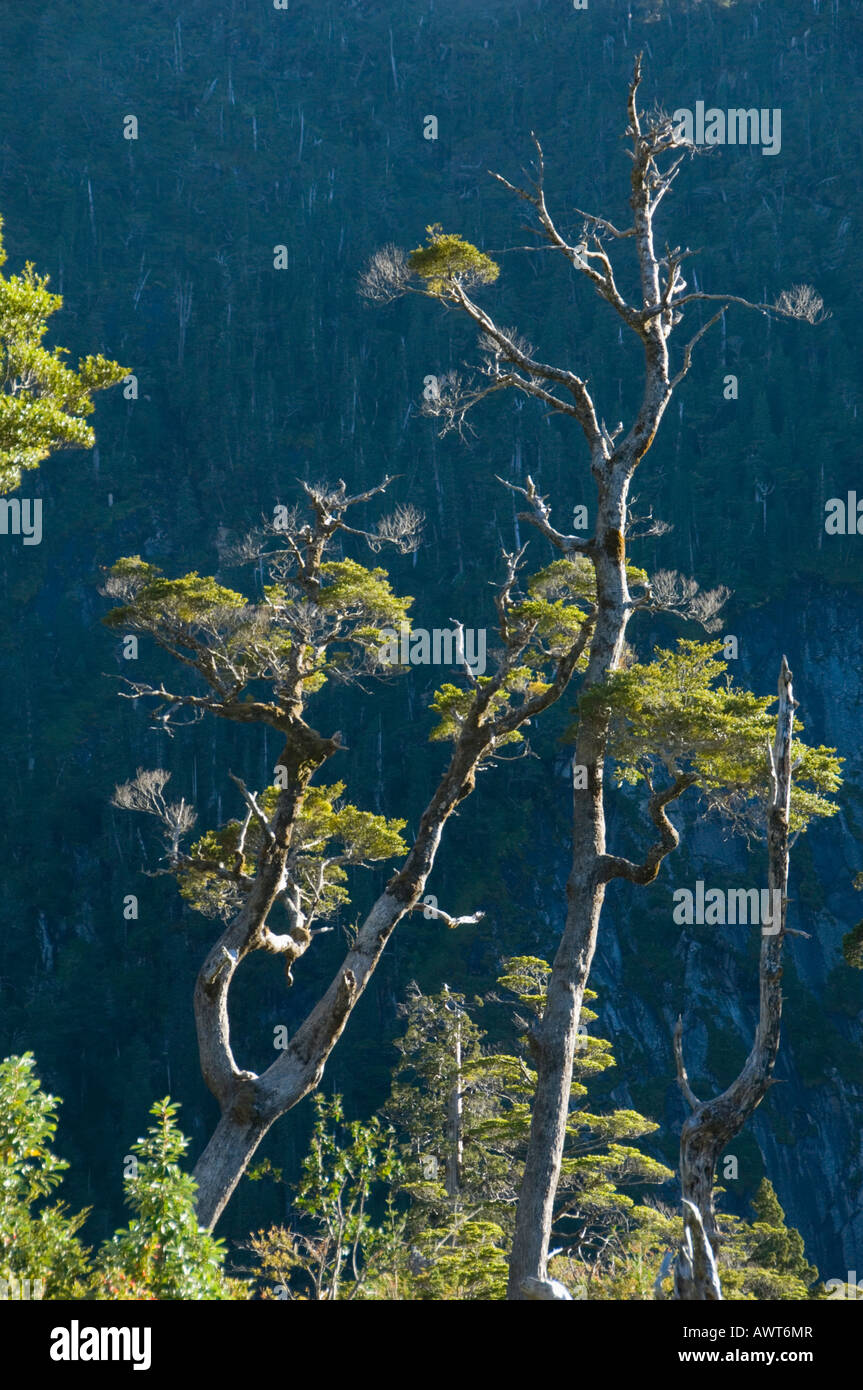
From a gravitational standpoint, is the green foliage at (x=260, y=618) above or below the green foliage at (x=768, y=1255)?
above

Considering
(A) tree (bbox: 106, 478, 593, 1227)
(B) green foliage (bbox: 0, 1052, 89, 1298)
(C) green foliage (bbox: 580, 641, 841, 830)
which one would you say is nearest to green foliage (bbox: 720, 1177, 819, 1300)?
(A) tree (bbox: 106, 478, 593, 1227)

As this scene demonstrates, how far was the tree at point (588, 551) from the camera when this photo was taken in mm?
9852

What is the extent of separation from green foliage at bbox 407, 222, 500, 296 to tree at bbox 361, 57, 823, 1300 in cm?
1

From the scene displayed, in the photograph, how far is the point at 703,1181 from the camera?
27.3 ft

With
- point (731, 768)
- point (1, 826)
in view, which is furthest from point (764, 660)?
point (731, 768)

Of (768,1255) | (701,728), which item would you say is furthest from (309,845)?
(768,1255)

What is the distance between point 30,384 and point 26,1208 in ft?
21.4

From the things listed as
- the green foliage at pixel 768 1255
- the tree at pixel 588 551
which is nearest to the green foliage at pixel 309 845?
the tree at pixel 588 551

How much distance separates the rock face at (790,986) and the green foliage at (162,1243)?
40.4 meters

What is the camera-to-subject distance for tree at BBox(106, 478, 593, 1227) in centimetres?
1077

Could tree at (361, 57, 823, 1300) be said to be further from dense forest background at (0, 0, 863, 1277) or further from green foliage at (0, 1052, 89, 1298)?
dense forest background at (0, 0, 863, 1277)

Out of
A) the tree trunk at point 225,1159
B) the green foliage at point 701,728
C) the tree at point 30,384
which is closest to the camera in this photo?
the green foliage at point 701,728

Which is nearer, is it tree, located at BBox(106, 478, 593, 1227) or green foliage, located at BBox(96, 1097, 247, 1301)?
green foliage, located at BBox(96, 1097, 247, 1301)

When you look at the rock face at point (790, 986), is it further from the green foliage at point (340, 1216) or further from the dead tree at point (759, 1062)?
the dead tree at point (759, 1062)
